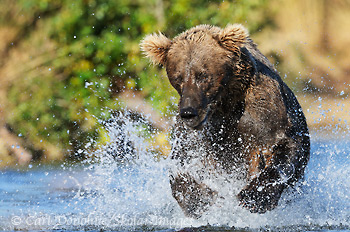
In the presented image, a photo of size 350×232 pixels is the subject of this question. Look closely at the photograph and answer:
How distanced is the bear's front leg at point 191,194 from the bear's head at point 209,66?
0.63m

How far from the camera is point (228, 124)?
14.3 ft

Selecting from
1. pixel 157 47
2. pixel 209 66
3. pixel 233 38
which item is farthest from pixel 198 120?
pixel 157 47

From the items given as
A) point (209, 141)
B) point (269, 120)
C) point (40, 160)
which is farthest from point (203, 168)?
point (40, 160)

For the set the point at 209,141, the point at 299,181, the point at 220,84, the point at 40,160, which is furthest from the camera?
the point at 40,160

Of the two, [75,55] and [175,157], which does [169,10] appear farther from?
[175,157]

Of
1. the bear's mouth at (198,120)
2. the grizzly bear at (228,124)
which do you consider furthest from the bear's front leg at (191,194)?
the bear's mouth at (198,120)

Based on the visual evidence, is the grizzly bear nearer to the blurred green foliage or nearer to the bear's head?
the bear's head

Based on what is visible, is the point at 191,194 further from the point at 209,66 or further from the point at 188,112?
the point at 209,66

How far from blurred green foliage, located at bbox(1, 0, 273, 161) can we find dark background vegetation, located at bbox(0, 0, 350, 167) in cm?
2

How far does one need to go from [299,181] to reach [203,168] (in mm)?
900

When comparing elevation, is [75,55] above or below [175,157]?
above

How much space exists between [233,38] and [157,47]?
0.65 meters

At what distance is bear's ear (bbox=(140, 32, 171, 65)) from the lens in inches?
176

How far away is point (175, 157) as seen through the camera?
14.9 ft
